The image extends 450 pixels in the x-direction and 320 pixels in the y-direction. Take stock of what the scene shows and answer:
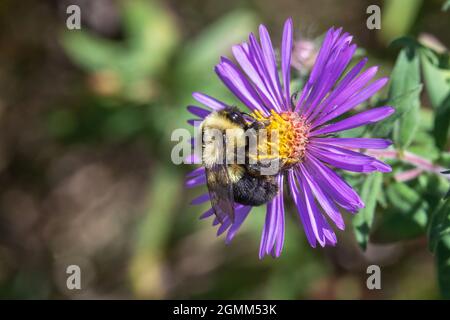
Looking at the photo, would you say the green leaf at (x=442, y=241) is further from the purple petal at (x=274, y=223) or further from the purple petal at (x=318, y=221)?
the purple petal at (x=274, y=223)

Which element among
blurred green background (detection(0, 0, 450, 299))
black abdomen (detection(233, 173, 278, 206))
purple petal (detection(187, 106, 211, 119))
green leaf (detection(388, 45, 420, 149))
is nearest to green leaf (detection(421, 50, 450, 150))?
green leaf (detection(388, 45, 420, 149))

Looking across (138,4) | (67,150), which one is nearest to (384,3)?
(138,4)


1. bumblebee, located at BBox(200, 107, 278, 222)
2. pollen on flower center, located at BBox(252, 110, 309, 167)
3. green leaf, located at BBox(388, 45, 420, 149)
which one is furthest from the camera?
green leaf, located at BBox(388, 45, 420, 149)

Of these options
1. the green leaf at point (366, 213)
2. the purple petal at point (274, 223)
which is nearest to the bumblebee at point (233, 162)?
the purple petal at point (274, 223)

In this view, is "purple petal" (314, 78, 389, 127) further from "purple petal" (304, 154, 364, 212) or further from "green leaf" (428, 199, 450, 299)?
"green leaf" (428, 199, 450, 299)

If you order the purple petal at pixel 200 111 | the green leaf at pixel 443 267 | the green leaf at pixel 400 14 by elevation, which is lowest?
the green leaf at pixel 443 267

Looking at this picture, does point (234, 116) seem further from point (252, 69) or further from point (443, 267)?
point (443, 267)
